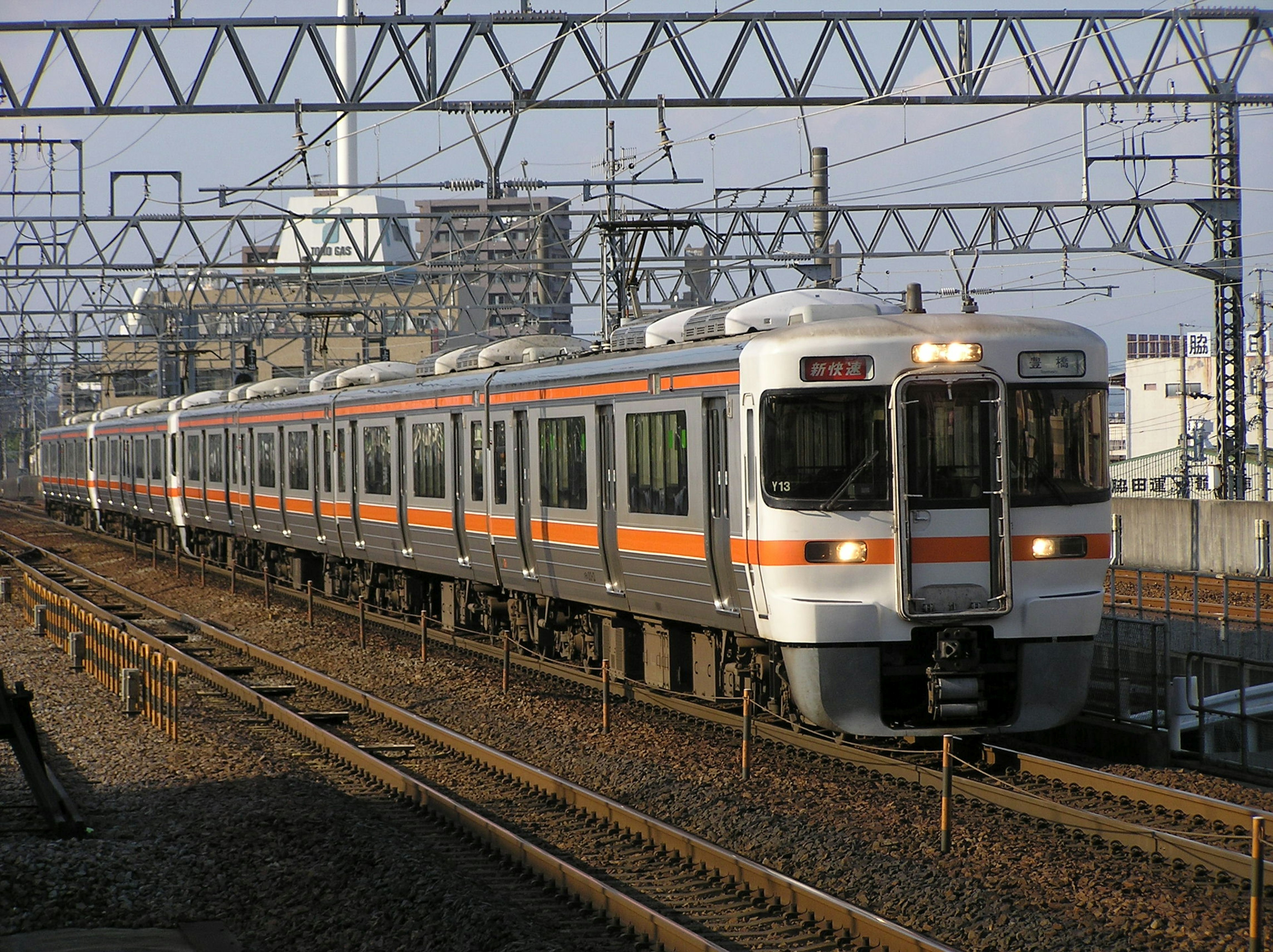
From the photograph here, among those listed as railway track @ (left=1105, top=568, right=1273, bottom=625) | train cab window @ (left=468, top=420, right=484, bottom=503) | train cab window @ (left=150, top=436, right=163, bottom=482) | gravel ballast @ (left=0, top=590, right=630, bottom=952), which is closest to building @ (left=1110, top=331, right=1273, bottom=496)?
railway track @ (left=1105, top=568, right=1273, bottom=625)

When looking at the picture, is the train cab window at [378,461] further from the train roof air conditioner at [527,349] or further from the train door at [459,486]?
the train roof air conditioner at [527,349]

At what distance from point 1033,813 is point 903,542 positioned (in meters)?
1.87

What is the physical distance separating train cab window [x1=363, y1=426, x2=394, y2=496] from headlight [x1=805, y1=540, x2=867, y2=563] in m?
10.2

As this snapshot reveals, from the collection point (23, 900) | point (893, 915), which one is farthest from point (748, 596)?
point (23, 900)

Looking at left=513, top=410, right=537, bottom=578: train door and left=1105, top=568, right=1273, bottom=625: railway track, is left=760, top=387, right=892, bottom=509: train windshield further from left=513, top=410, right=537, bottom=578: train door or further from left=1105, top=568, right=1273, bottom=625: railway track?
left=1105, top=568, right=1273, bottom=625: railway track

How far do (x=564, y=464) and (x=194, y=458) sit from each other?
18.3 m

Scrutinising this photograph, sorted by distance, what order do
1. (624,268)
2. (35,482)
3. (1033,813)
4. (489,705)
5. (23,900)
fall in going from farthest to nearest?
(35,482) < (624,268) < (489,705) < (1033,813) < (23,900)

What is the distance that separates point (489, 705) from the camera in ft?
45.8

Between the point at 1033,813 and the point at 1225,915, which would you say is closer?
the point at 1225,915

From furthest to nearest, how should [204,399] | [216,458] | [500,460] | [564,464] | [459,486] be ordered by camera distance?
[204,399] < [216,458] < [459,486] < [500,460] < [564,464]

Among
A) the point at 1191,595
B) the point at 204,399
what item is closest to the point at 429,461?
the point at 1191,595

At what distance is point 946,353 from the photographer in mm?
9875

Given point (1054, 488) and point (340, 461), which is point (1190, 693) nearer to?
point (1054, 488)

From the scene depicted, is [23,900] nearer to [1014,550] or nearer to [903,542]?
[903,542]
